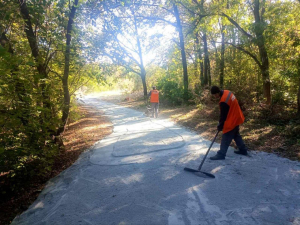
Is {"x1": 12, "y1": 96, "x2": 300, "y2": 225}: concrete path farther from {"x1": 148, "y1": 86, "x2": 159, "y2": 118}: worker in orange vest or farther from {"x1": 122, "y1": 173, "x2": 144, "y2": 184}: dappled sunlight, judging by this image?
{"x1": 148, "y1": 86, "x2": 159, "y2": 118}: worker in orange vest

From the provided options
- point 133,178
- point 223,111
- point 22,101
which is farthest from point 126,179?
point 22,101

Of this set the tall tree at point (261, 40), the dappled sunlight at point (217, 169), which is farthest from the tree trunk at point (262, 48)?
the dappled sunlight at point (217, 169)

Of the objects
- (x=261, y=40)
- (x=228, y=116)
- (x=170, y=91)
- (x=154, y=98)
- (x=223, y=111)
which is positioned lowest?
(x=228, y=116)

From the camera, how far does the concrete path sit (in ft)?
9.00

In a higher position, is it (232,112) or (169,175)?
(232,112)

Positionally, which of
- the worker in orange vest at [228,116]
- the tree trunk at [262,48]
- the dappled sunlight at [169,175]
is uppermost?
the tree trunk at [262,48]

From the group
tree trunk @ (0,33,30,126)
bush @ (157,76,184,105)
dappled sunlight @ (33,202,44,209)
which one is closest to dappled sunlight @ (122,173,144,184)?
dappled sunlight @ (33,202,44,209)

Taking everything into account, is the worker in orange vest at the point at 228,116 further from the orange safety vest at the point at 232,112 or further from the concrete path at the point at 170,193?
the concrete path at the point at 170,193

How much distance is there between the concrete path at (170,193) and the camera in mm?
2744

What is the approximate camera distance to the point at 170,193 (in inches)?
131

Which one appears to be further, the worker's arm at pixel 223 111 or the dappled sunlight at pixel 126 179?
the worker's arm at pixel 223 111

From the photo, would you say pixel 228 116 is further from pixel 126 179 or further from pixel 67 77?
pixel 67 77

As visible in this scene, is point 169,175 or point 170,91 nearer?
point 169,175

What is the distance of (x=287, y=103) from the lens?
900cm
